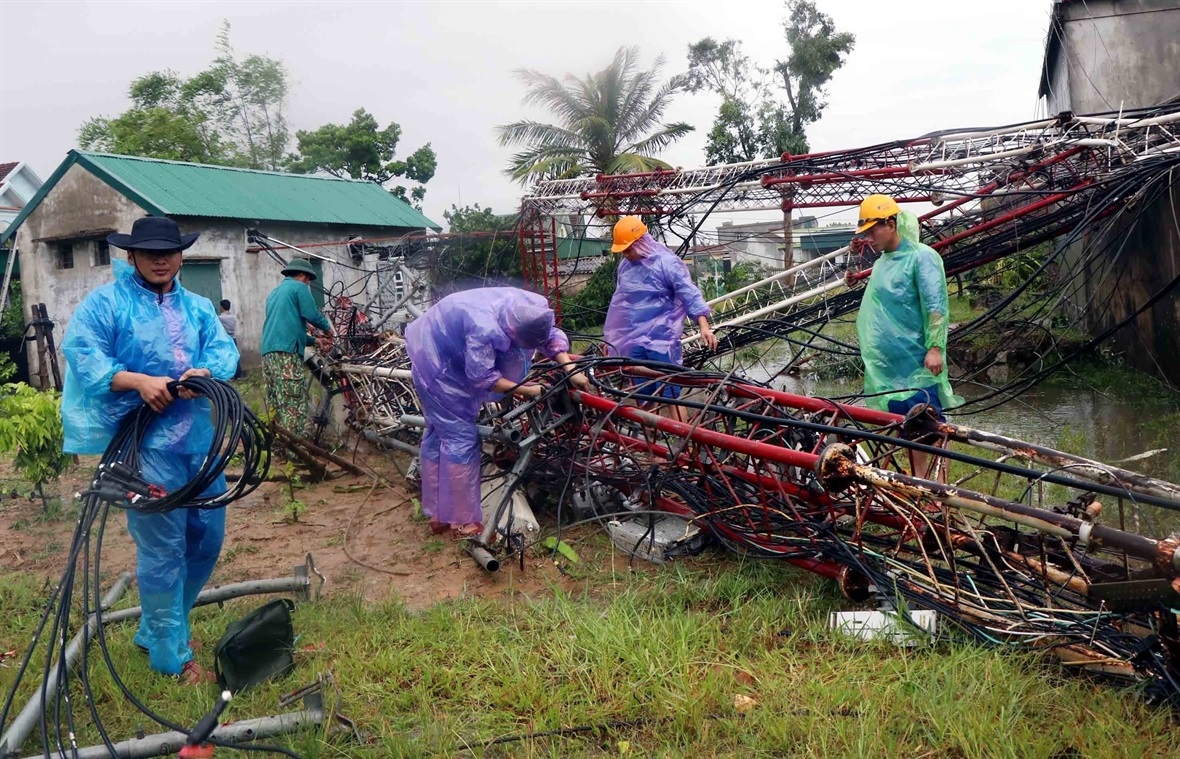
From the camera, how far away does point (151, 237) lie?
12.3ft

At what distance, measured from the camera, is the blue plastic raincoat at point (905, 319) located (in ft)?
16.0

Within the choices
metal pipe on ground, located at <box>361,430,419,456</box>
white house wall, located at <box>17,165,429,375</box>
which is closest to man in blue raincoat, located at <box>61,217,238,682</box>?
metal pipe on ground, located at <box>361,430,419,456</box>

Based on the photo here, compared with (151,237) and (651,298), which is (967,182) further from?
(151,237)

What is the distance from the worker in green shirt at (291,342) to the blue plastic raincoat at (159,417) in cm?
380

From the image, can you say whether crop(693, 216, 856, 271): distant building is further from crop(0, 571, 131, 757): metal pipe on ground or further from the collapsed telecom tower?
crop(0, 571, 131, 757): metal pipe on ground

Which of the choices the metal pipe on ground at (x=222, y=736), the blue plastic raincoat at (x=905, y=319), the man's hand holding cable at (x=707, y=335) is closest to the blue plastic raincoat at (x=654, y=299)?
the man's hand holding cable at (x=707, y=335)

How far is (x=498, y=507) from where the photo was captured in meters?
4.77

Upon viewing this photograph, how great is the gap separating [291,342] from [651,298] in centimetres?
340

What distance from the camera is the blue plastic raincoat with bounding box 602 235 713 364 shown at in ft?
20.9

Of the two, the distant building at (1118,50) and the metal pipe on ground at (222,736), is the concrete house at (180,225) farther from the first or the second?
the metal pipe on ground at (222,736)

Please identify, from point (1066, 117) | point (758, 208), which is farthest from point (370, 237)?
point (1066, 117)

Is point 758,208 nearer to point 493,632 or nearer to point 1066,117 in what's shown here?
point 1066,117

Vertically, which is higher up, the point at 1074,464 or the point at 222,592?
the point at 1074,464

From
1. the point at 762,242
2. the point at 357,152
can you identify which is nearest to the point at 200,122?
the point at 357,152
